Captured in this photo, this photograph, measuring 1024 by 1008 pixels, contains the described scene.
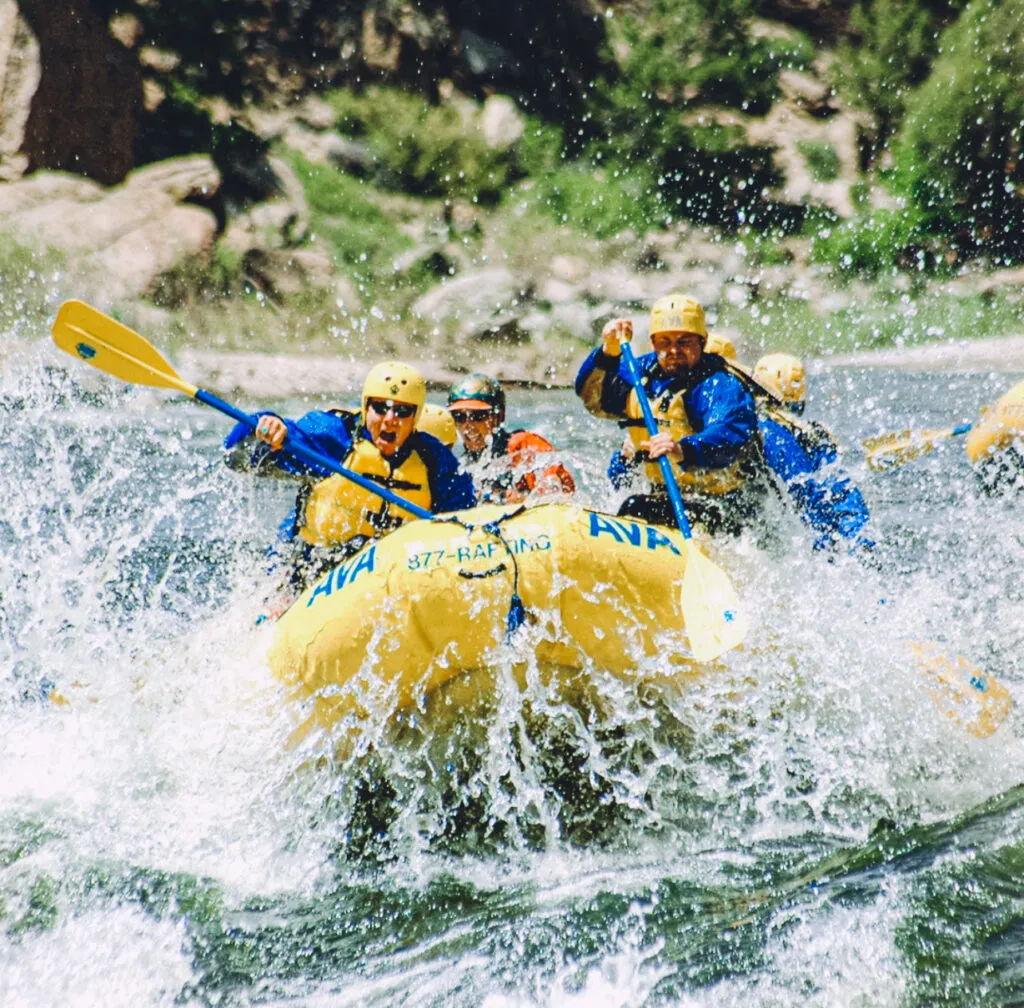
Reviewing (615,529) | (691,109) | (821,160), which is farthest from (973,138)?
(615,529)

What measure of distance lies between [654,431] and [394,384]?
1.09m

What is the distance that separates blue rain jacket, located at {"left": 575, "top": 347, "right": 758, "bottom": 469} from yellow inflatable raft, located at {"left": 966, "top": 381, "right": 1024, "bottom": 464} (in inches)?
72.8

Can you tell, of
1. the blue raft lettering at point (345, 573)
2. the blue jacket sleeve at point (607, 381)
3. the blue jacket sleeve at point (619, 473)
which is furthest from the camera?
the blue jacket sleeve at point (619, 473)

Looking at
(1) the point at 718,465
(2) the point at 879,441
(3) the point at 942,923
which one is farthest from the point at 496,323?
(3) the point at 942,923

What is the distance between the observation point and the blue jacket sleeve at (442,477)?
172 inches

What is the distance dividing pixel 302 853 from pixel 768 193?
68.6 ft

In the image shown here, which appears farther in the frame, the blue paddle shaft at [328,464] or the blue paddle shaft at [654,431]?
the blue paddle shaft at [654,431]

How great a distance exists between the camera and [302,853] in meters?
3.54

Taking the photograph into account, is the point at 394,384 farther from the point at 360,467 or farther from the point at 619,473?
the point at 619,473

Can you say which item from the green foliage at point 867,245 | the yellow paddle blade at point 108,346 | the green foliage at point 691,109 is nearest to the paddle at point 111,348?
the yellow paddle blade at point 108,346

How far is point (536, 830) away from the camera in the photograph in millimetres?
3615

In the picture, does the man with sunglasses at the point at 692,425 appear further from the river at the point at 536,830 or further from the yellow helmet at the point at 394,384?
the yellow helmet at the point at 394,384

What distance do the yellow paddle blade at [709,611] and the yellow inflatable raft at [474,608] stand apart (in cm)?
6

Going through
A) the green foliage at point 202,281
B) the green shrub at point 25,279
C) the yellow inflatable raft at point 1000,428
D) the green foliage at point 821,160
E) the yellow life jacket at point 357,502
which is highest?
the yellow inflatable raft at point 1000,428
